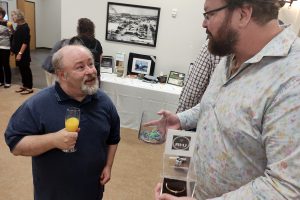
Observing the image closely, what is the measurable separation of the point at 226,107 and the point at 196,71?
3.76 feet

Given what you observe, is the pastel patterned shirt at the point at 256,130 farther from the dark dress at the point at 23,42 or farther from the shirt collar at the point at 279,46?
the dark dress at the point at 23,42

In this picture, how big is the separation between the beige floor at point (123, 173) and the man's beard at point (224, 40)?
201 cm

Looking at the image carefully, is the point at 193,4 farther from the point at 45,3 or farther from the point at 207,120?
the point at 45,3

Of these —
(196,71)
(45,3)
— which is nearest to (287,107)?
(196,71)

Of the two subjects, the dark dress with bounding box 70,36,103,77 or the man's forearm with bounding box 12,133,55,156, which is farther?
the dark dress with bounding box 70,36,103,77

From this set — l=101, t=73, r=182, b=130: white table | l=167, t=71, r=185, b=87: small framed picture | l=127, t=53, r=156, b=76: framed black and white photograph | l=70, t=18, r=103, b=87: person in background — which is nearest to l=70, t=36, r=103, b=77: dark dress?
l=70, t=18, r=103, b=87: person in background

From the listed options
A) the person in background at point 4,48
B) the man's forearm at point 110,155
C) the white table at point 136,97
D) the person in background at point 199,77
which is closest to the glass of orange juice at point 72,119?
the man's forearm at point 110,155

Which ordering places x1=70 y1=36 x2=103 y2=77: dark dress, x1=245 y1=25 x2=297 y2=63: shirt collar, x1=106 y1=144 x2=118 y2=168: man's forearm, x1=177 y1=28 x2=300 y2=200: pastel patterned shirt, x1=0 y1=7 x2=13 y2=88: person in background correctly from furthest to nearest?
x1=0 y1=7 x2=13 y2=88: person in background
x1=70 y1=36 x2=103 y2=77: dark dress
x1=106 y1=144 x2=118 y2=168: man's forearm
x1=245 y1=25 x2=297 y2=63: shirt collar
x1=177 y1=28 x2=300 y2=200: pastel patterned shirt

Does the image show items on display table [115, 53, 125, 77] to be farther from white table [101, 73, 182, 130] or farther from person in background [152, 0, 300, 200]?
person in background [152, 0, 300, 200]

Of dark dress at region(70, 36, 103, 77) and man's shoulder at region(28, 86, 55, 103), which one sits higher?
dark dress at region(70, 36, 103, 77)

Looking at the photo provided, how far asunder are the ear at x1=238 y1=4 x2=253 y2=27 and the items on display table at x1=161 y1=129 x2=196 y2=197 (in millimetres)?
552

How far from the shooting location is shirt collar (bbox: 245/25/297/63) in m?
0.78

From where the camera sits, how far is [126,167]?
121 inches

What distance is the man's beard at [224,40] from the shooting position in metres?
0.89
